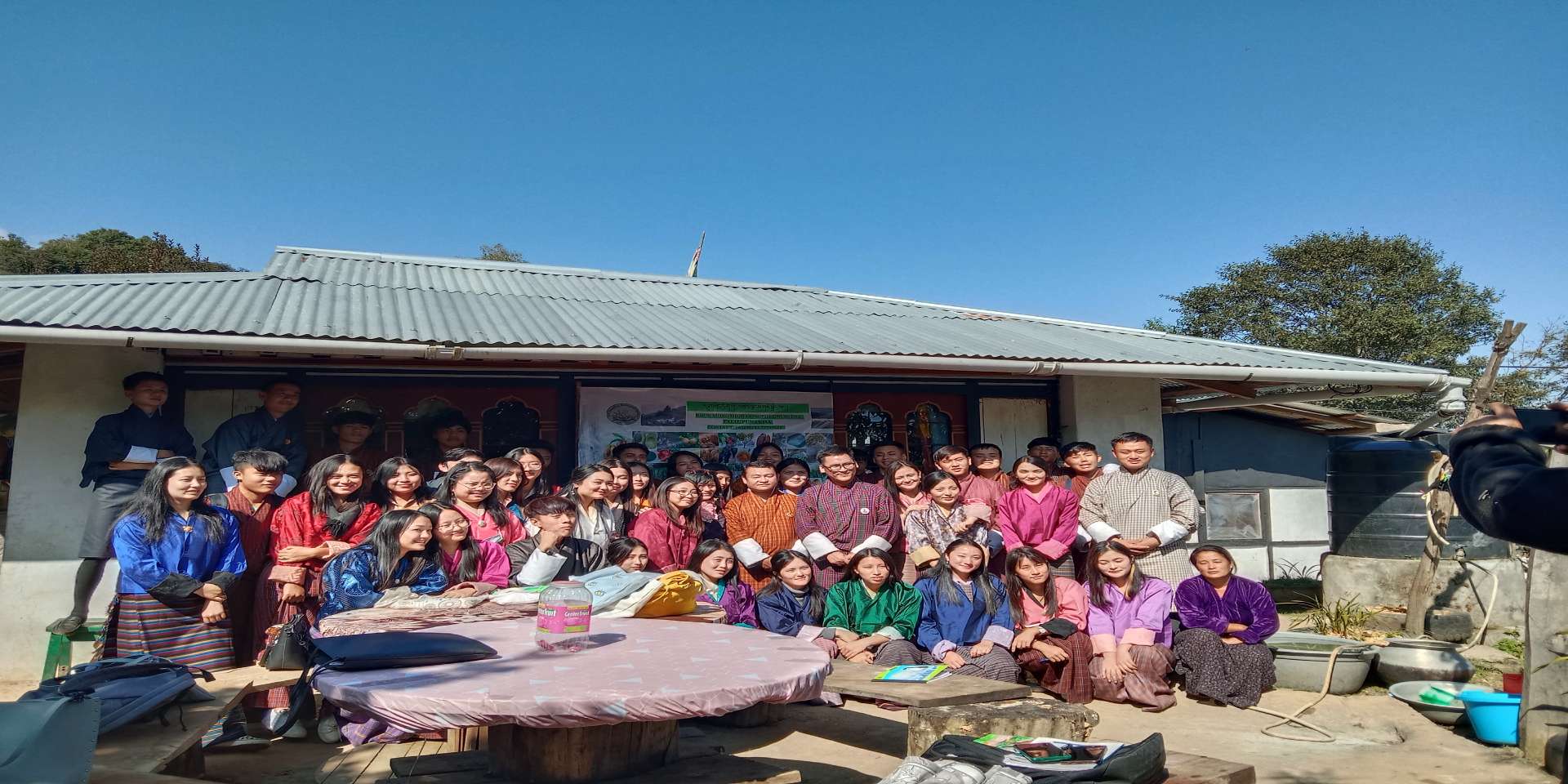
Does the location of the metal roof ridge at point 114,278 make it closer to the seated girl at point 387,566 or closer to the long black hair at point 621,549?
the seated girl at point 387,566

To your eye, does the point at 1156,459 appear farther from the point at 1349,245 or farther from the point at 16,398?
the point at 1349,245

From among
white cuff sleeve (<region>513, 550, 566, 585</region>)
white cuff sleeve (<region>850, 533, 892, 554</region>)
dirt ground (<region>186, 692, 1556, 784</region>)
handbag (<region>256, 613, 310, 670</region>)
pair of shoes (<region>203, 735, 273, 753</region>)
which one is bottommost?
dirt ground (<region>186, 692, 1556, 784</region>)

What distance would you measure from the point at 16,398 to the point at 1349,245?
23770 millimetres

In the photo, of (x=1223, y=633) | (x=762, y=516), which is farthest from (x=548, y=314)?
(x=1223, y=633)

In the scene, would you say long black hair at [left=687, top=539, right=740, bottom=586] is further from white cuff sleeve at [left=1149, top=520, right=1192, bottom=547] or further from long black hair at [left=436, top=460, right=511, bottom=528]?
white cuff sleeve at [left=1149, top=520, right=1192, bottom=547]

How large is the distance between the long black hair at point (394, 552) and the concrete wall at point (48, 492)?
2.44 metres

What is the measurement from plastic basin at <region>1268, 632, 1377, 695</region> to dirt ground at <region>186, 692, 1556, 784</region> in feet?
0.67

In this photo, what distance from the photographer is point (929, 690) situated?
4.30 metres

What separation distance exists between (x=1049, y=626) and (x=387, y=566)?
3491mm

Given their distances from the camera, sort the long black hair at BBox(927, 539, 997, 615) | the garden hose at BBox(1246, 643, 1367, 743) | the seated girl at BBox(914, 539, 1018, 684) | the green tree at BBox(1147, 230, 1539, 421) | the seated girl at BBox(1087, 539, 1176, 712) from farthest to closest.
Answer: the green tree at BBox(1147, 230, 1539, 421), the long black hair at BBox(927, 539, 997, 615), the seated girl at BBox(1087, 539, 1176, 712), the seated girl at BBox(914, 539, 1018, 684), the garden hose at BBox(1246, 643, 1367, 743)

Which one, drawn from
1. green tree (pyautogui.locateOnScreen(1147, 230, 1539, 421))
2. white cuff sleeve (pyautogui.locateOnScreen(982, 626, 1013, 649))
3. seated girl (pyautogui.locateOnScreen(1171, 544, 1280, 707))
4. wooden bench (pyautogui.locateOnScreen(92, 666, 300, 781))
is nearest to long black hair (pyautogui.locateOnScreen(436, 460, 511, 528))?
wooden bench (pyautogui.locateOnScreen(92, 666, 300, 781))

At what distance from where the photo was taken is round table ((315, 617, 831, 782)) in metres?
2.46

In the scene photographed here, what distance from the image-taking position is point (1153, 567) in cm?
637

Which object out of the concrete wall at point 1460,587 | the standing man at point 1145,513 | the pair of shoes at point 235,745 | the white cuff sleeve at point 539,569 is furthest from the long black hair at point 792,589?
the concrete wall at point 1460,587
